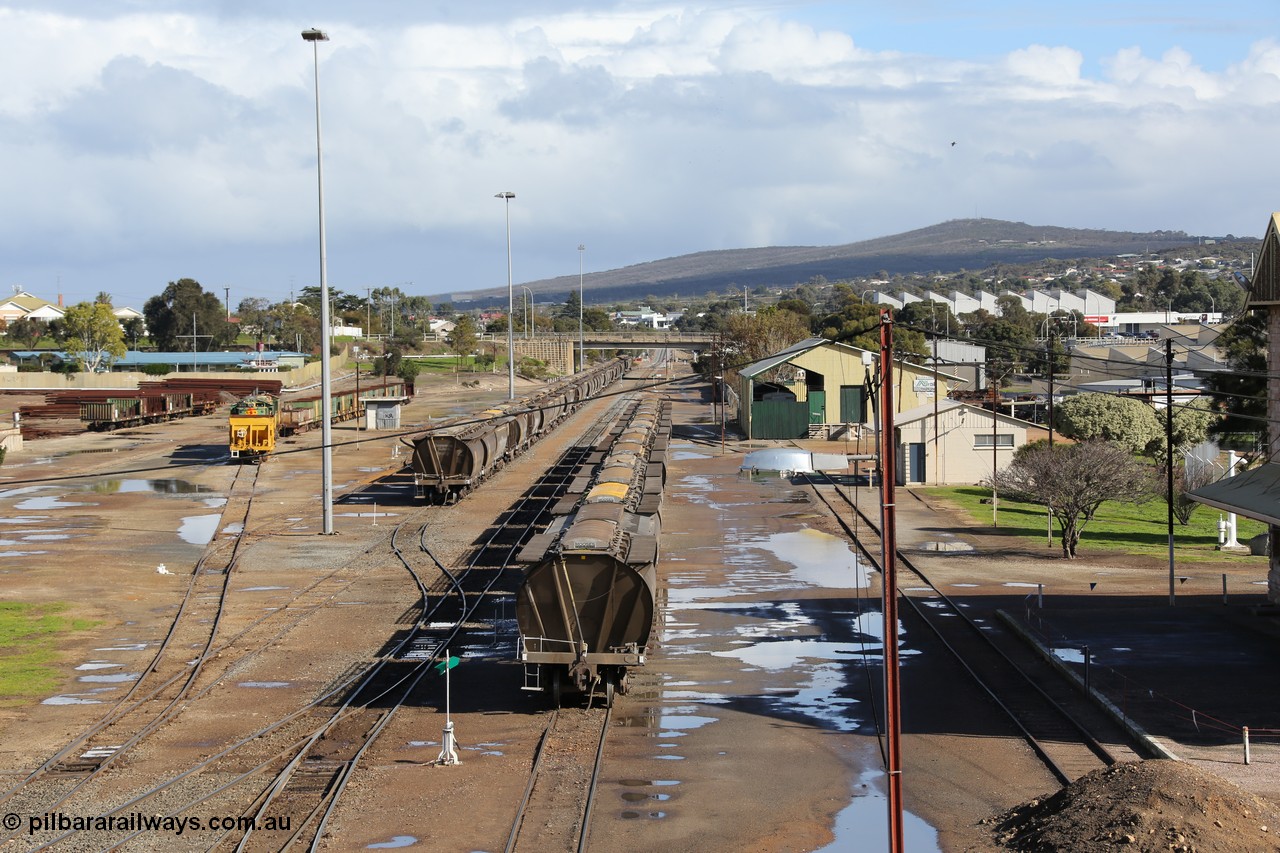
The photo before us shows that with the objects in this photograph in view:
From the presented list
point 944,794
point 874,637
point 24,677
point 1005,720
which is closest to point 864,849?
point 944,794

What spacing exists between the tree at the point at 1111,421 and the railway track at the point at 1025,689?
2976 cm

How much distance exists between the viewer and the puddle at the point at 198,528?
40.9 m

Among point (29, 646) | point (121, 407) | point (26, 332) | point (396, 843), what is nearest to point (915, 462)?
point (29, 646)

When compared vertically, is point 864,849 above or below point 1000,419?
below

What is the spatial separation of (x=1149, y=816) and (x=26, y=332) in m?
174

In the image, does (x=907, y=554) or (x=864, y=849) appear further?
(x=907, y=554)

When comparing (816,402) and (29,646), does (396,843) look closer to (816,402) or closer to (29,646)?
(29,646)

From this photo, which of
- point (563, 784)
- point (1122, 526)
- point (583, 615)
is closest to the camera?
point (563, 784)

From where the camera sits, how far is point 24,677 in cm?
2403

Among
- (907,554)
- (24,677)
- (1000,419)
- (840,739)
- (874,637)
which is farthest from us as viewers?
(1000,419)

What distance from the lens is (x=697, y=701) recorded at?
22375 mm

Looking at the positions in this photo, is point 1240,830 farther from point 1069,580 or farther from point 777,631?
point 1069,580

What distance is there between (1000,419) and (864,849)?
4177 centimetres

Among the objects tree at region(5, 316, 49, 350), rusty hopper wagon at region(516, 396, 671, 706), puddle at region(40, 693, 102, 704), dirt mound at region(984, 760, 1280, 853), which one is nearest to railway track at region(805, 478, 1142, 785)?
dirt mound at region(984, 760, 1280, 853)
